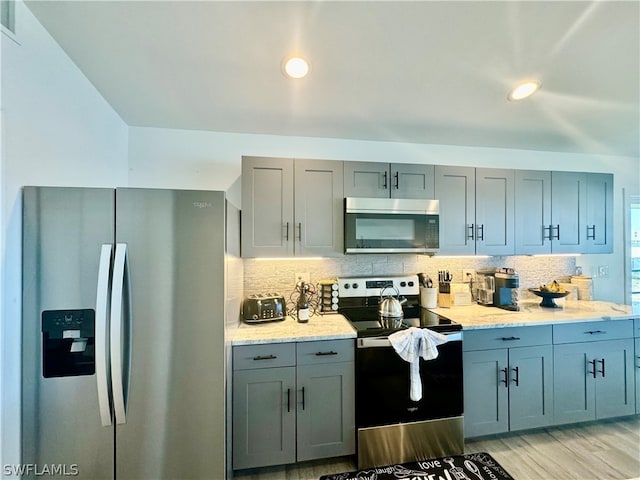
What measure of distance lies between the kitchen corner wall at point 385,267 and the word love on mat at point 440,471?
1.36m

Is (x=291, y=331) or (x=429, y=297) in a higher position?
(x=429, y=297)

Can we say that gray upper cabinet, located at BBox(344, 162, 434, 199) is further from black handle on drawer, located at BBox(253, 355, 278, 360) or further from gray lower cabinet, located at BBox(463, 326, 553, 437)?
black handle on drawer, located at BBox(253, 355, 278, 360)

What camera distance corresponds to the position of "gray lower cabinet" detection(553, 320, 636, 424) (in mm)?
2133

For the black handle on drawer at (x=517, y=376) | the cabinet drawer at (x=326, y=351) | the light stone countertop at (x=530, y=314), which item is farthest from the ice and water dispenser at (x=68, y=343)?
the black handle on drawer at (x=517, y=376)

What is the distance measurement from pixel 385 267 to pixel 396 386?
1037 mm

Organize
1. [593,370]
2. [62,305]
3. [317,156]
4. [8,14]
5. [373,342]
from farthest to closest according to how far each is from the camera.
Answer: [317,156], [593,370], [373,342], [62,305], [8,14]

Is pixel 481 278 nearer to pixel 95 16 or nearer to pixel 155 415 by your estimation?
pixel 155 415

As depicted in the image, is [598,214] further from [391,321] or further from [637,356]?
[391,321]

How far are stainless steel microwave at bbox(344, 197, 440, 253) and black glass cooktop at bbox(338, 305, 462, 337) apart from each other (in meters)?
0.55

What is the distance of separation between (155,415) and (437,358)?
5.79 ft

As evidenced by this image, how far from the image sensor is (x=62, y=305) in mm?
1266

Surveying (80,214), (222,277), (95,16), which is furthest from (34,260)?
(95,16)

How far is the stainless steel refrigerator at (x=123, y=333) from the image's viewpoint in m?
1.25

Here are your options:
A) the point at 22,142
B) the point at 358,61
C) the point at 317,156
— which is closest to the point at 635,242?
the point at 317,156
